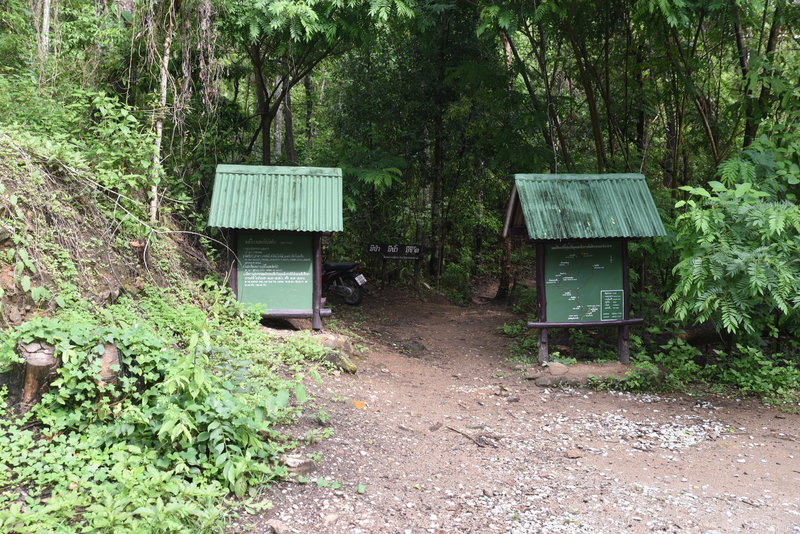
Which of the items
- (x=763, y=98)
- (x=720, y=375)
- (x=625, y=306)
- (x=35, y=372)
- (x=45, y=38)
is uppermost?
(x=45, y=38)

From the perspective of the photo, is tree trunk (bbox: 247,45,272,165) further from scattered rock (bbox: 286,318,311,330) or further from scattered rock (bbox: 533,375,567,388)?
scattered rock (bbox: 533,375,567,388)

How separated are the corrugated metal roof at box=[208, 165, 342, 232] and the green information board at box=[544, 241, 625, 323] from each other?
9.54 feet

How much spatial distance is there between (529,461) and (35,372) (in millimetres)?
3903

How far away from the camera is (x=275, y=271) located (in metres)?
7.50

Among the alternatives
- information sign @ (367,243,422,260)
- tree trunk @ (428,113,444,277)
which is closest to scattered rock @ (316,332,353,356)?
information sign @ (367,243,422,260)

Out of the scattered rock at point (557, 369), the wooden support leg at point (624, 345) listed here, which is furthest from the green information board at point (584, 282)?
the scattered rock at point (557, 369)

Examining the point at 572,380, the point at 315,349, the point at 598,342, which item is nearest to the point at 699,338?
the point at 598,342

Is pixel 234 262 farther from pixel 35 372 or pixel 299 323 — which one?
pixel 35 372

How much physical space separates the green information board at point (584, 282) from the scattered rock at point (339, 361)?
2.71 meters

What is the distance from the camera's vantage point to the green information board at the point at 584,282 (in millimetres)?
7801

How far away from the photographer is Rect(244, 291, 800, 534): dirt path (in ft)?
12.9

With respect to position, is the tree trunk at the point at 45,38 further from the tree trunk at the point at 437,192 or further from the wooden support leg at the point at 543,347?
the wooden support leg at the point at 543,347

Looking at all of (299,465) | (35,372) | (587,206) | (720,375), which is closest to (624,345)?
(720,375)

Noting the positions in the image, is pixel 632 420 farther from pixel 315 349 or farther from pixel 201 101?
pixel 201 101
